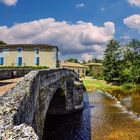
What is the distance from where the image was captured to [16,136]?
21.2 ft

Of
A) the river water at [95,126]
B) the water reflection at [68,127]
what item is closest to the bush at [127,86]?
the river water at [95,126]

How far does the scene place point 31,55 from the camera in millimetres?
68625

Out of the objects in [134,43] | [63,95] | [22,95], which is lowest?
[63,95]

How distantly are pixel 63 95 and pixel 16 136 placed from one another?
29.8m

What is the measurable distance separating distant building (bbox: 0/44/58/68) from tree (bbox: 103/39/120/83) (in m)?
24.9

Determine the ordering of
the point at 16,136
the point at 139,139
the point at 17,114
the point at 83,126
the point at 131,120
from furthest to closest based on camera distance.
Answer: the point at 131,120 → the point at 83,126 → the point at 139,139 → the point at 17,114 → the point at 16,136

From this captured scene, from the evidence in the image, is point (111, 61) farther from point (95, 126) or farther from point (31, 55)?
point (95, 126)

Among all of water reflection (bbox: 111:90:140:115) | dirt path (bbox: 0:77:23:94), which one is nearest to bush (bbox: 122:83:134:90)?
water reflection (bbox: 111:90:140:115)

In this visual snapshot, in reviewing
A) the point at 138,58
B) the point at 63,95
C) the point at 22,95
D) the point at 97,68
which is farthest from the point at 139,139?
the point at 97,68

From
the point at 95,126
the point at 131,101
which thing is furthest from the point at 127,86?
the point at 95,126

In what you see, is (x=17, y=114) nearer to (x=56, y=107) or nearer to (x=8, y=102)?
(x=8, y=102)

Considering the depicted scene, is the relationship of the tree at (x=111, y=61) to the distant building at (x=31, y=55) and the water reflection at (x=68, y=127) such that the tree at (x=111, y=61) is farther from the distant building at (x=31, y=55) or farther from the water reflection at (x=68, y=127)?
the water reflection at (x=68, y=127)

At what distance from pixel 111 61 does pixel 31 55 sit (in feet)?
100

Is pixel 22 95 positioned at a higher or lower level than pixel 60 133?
higher
